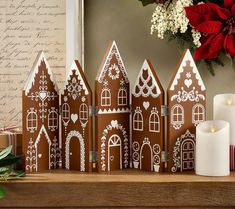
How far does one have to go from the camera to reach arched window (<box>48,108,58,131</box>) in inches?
45.6

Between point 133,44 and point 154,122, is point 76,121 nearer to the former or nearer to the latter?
point 154,122

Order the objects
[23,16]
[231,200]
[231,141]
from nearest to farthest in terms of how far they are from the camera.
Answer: [231,200] → [231,141] → [23,16]

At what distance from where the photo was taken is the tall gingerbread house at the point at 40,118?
1.13m

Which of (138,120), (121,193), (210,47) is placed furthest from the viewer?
(210,47)

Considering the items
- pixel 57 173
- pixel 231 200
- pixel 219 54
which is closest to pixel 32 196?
pixel 57 173

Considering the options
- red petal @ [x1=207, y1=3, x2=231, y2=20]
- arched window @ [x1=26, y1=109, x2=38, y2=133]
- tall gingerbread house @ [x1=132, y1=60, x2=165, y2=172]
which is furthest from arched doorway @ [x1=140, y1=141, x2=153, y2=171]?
red petal @ [x1=207, y1=3, x2=231, y2=20]

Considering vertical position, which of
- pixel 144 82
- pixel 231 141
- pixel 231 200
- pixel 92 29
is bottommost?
pixel 231 200

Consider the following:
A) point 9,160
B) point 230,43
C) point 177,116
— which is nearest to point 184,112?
point 177,116

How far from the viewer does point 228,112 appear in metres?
1.16

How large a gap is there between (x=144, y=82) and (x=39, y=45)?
0.96 feet

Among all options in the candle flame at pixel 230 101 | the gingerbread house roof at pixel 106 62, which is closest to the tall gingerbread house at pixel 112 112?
the gingerbread house roof at pixel 106 62

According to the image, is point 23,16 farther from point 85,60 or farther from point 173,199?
point 173,199

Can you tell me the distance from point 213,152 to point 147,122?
147 millimetres

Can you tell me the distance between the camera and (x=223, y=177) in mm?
1074
